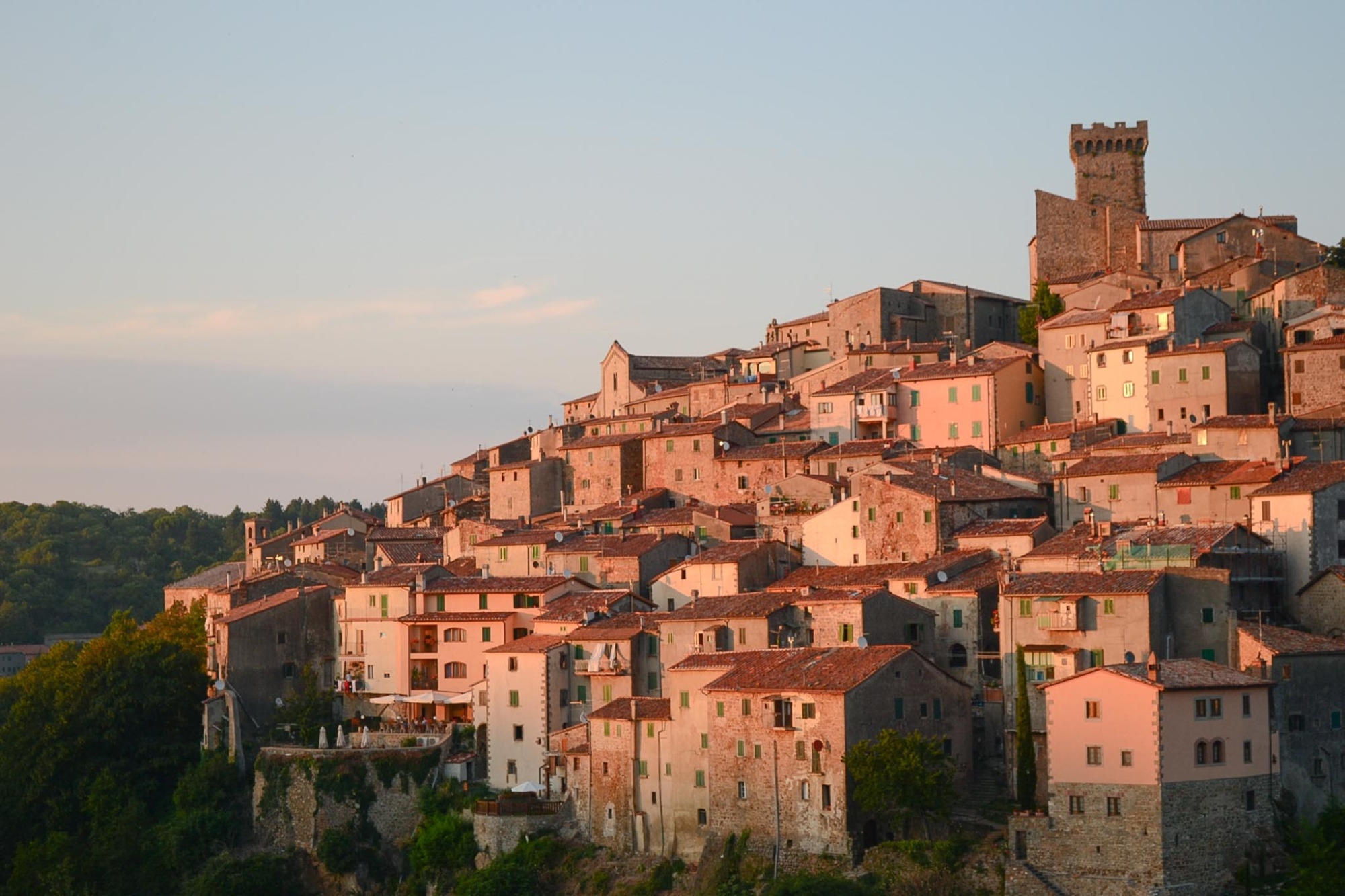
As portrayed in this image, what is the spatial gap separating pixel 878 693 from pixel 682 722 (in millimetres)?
6846

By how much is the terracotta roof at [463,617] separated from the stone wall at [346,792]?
5602mm

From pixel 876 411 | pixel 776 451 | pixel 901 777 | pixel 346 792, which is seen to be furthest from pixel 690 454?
pixel 901 777

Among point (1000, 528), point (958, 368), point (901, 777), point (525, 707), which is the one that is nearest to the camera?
point (901, 777)

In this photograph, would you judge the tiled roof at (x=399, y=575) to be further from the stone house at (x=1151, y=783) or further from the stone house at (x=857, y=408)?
the stone house at (x=1151, y=783)

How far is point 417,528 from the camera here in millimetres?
91812

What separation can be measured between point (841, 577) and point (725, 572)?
4525 mm

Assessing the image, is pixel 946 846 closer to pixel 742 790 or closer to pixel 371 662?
pixel 742 790

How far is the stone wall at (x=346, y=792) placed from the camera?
218 feet

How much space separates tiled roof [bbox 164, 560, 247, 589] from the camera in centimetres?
9531

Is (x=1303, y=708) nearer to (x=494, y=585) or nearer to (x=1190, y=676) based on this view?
(x=1190, y=676)

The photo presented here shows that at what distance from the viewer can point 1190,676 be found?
164ft

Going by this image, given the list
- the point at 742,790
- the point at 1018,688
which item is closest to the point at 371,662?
the point at 742,790

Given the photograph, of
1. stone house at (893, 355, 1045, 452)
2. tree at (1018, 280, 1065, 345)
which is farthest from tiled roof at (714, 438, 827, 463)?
tree at (1018, 280, 1065, 345)

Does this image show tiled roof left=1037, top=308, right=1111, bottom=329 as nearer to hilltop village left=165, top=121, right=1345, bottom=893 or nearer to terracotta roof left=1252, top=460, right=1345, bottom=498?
hilltop village left=165, top=121, right=1345, bottom=893
